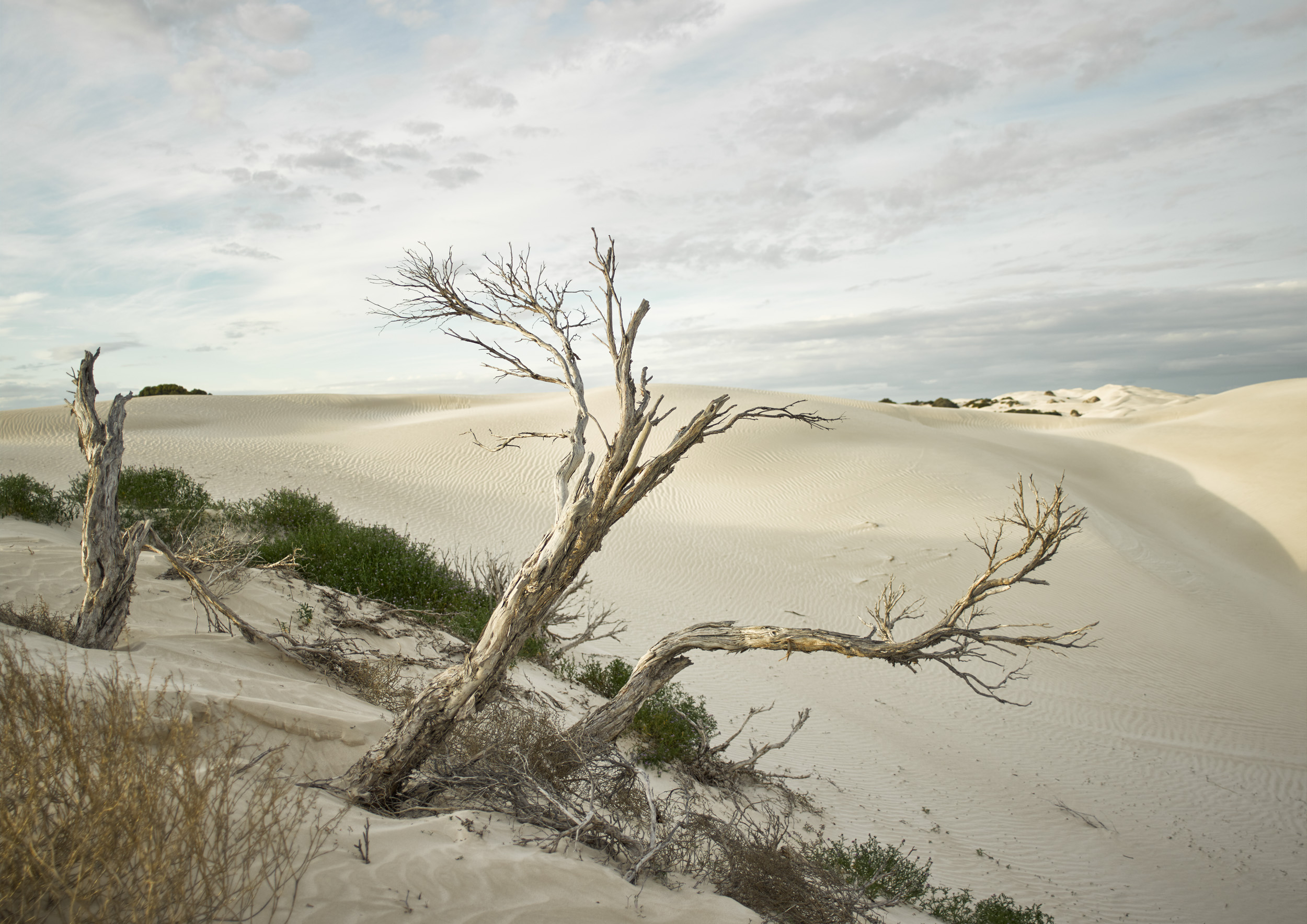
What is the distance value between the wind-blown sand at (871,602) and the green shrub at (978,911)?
1.78ft

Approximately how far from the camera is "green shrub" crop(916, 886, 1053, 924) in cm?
496

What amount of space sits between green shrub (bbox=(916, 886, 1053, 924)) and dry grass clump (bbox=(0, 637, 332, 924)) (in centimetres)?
455

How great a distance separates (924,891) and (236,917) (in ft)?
15.3

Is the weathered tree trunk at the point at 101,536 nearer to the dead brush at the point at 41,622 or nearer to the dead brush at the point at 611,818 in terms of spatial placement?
the dead brush at the point at 41,622

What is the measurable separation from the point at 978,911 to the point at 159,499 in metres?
12.4

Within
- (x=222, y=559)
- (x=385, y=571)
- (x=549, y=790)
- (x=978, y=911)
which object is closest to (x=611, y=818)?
(x=549, y=790)

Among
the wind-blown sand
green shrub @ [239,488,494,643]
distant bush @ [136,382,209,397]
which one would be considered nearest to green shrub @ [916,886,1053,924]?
the wind-blown sand

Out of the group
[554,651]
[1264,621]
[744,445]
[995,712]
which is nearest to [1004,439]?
[744,445]

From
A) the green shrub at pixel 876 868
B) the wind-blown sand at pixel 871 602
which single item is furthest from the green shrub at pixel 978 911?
the wind-blown sand at pixel 871 602

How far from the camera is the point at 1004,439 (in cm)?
2936

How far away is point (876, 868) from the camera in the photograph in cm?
520

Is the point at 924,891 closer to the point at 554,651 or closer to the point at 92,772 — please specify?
the point at 554,651

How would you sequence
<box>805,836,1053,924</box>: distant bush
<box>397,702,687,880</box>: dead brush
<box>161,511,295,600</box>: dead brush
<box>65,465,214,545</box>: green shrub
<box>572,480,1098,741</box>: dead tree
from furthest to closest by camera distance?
<box>65,465,214,545</box>: green shrub, <box>161,511,295,600</box>: dead brush, <box>805,836,1053,924</box>: distant bush, <box>572,480,1098,741</box>: dead tree, <box>397,702,687,880</box>: dead brush

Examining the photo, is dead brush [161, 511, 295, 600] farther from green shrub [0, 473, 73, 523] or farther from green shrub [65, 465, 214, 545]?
green shrub [0, 473, 73, 523]
